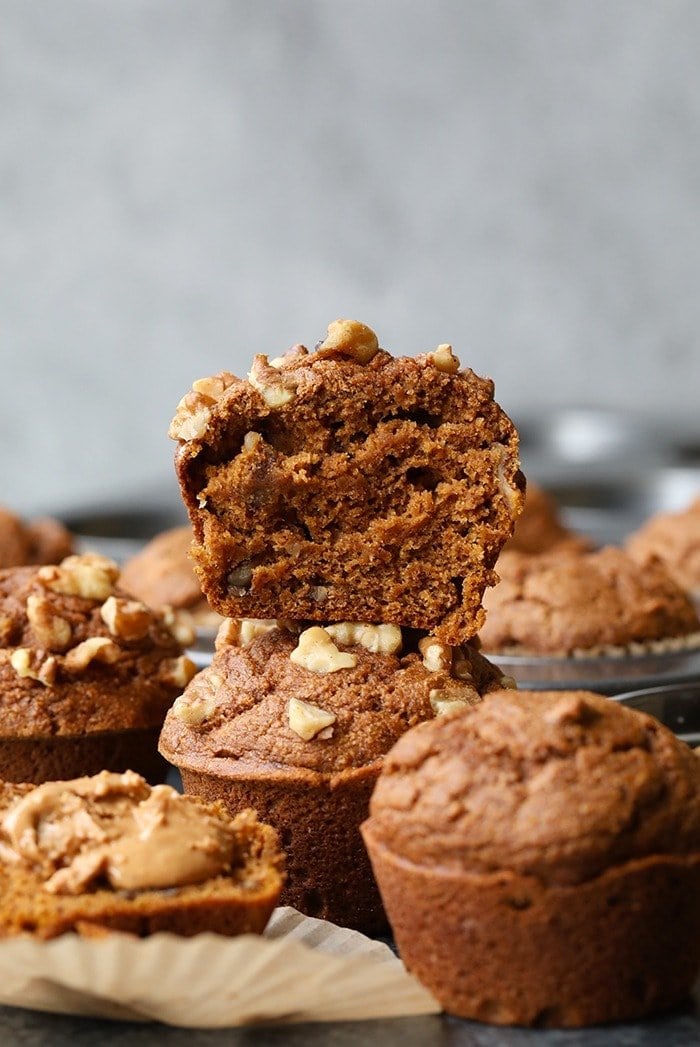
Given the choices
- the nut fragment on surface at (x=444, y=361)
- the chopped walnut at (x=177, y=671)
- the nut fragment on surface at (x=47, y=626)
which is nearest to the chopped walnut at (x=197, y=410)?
the nut fragment on surface at (x=444, y=361)

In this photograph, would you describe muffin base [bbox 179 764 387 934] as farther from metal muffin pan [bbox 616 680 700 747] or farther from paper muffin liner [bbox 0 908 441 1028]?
metal muffin pan [bbox 616 680 700 747]

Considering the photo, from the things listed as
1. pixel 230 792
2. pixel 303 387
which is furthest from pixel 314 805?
pixel 303 387

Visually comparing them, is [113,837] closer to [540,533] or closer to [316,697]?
[316,697]

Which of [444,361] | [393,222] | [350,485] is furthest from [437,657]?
[393,222]

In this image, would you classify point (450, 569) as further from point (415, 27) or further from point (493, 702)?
point (415, 27)

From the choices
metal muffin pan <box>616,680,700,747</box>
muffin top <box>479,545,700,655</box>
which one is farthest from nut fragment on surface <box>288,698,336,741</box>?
muffin top <box>479,545,700,655</box>

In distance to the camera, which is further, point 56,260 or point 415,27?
point 56,260
